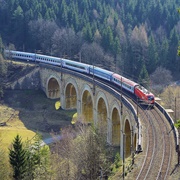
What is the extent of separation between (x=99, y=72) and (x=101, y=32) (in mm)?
30429

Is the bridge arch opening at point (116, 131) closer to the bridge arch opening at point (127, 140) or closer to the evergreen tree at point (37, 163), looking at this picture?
the bridge arch opening at point (127, 140)

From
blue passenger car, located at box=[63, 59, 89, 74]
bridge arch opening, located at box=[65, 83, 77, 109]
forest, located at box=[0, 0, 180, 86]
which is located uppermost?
forest, located at box=[0, 0, 180, 86]

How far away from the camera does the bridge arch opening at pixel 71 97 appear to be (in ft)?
217

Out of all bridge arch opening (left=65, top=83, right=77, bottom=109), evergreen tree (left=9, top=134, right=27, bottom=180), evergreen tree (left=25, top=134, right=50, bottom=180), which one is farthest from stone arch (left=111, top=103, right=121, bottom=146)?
evergreen tree (left=9, top=134, right=27, bottom=180)

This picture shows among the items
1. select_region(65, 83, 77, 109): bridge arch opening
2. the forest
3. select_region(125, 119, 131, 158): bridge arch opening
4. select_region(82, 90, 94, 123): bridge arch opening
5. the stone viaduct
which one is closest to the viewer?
the stone viaduct

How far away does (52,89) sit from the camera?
235 ft

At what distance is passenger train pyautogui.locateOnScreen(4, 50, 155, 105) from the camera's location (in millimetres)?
46312

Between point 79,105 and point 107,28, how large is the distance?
3119 cm

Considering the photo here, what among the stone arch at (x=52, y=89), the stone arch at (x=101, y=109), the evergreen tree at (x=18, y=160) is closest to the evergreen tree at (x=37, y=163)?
the evergreen tree at (x=18, y=160)

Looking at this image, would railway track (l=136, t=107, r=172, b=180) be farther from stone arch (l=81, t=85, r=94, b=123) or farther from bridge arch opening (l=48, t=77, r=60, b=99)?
bridge arch opening (l=48, t=77, r=60, b=99)

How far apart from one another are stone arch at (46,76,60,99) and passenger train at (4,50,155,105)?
3.42 m

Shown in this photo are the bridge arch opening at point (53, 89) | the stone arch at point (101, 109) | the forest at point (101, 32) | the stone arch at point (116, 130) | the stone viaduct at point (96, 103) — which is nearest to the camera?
the stone viaduct at point (96, 103)

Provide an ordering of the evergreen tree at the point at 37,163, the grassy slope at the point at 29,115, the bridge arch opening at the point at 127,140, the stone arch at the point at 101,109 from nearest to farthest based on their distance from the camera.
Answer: the evergreen tree at the point at 37,163
the bridge arch opening at the point at 127,140
the stone arch at the point at 101,109
the grassy slope at the point at 29,115

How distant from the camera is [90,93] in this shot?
56.8 m
